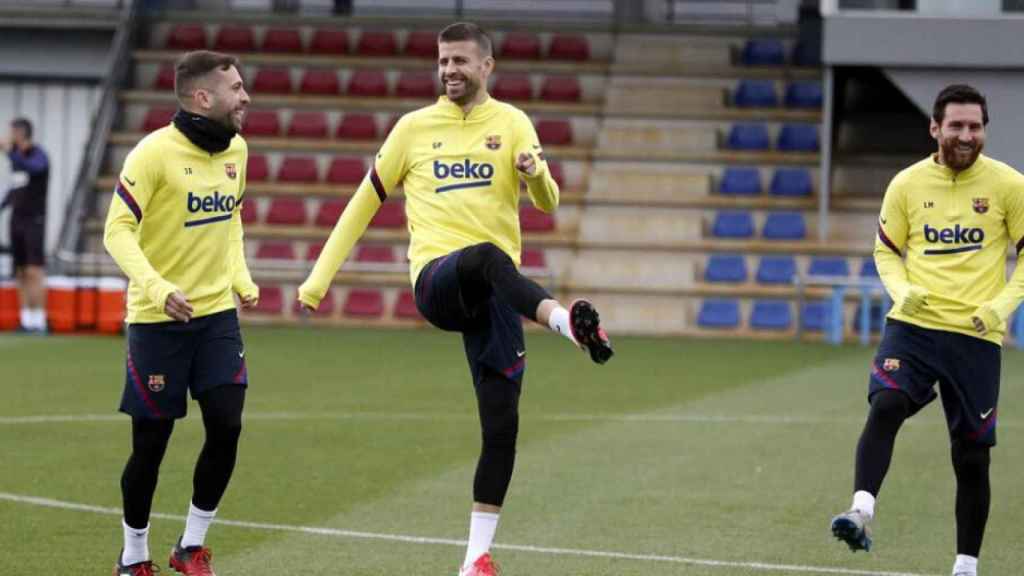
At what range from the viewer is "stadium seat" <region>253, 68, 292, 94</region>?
3019cm

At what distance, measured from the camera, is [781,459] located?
12914mm

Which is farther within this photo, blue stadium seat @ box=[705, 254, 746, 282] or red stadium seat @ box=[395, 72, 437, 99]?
red stadium seat @ box=[395, 72, 437, 99]

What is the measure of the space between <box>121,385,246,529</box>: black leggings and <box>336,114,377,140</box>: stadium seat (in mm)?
21056

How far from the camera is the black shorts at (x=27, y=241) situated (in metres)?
23.0

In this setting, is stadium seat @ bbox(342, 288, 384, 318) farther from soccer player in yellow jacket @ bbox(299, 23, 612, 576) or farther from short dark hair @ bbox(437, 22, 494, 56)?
short dark hair @ bbox(437, 22, 494, 56)

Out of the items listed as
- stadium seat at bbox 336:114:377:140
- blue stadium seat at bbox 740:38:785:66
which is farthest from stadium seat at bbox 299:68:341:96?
blue stadium seat at bbox 740:38:785:66

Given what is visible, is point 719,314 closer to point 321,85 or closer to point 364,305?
point 364,305

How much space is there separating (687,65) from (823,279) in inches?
248

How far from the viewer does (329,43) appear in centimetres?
3103

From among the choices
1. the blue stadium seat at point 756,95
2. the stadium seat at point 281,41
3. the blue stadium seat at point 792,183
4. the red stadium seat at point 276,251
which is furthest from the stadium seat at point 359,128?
the blue stadium seat at point 792,183

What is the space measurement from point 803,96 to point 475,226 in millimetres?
21254

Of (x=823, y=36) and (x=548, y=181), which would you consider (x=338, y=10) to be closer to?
(x=823, y=36)

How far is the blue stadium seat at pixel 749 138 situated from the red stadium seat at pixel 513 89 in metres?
3.04

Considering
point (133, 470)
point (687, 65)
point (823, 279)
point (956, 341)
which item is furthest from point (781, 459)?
point (687, 65)
